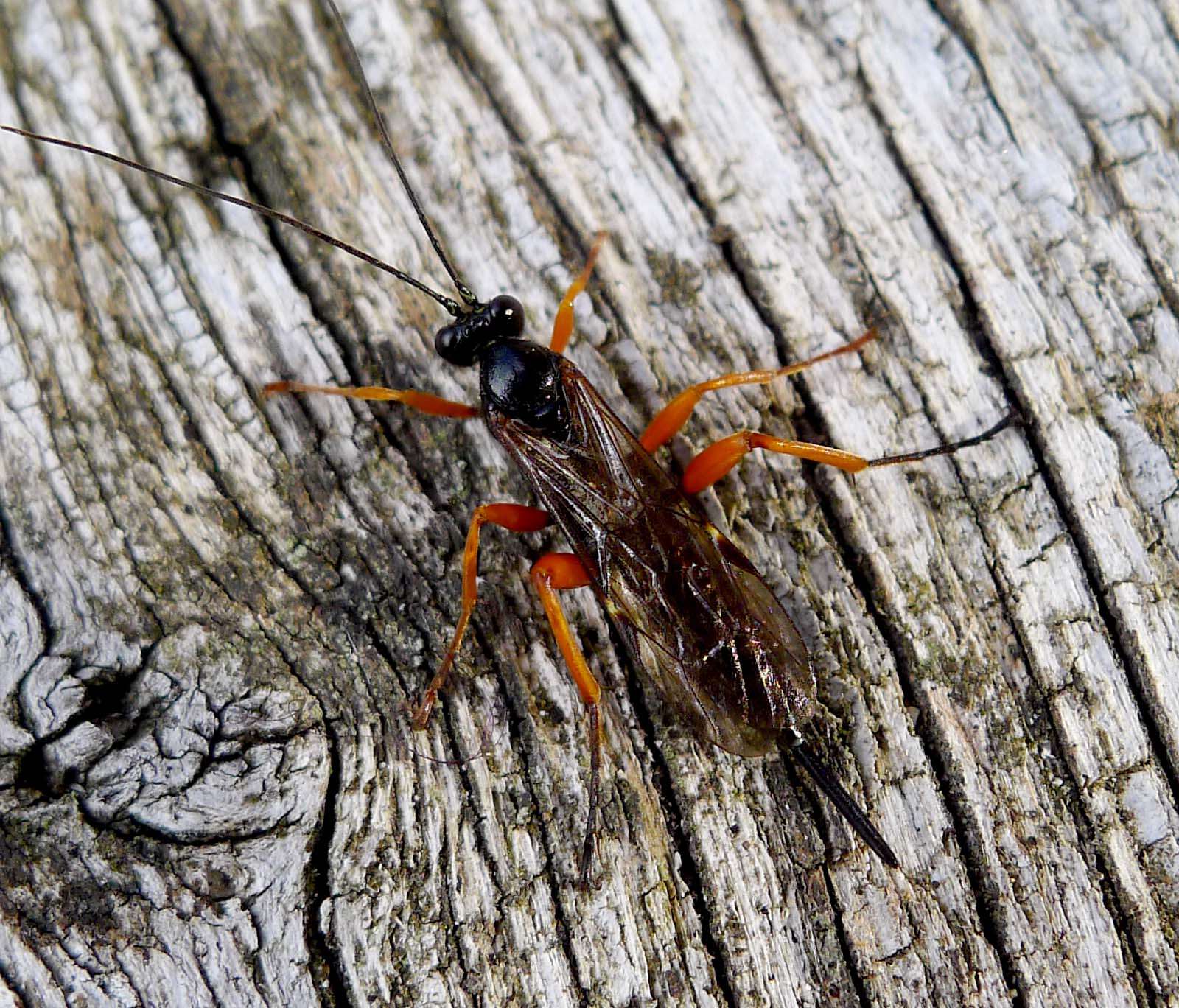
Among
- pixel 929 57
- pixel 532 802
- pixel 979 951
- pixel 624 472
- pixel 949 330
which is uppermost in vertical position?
pixel 929 57

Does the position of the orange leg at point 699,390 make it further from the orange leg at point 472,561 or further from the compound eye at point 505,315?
the compound eye at point 505,315

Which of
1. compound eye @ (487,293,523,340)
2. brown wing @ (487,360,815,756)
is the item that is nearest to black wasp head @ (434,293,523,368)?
compound eye @ (487,293,523,340)

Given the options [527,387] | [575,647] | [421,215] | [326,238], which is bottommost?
[575,647]

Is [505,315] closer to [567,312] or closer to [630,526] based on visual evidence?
[567,312]

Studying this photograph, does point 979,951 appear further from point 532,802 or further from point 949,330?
point 949,330

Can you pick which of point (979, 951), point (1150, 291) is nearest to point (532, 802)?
point (979, 951)

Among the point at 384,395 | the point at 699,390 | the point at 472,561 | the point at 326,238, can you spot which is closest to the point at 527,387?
the point at 384,395
